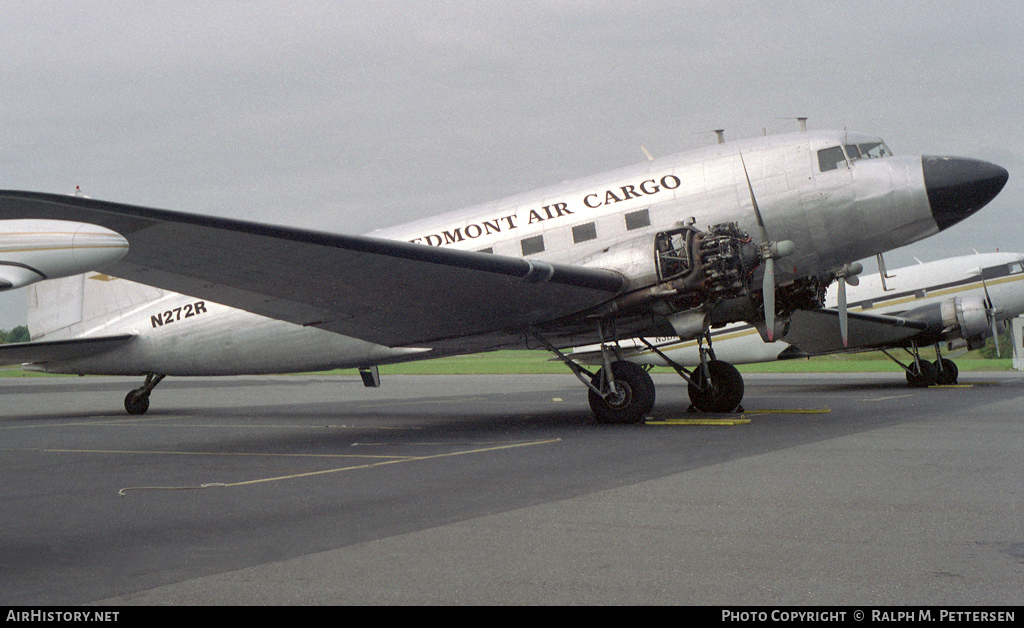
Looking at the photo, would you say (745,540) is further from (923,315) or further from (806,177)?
(923,315)

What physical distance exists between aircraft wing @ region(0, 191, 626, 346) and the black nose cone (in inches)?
192

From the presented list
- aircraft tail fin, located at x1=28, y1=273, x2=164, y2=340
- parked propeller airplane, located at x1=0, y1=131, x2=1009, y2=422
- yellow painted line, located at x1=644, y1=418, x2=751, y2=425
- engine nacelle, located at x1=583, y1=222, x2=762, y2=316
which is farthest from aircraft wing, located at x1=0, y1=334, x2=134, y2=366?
yellow painted line, located at x1=644, y1=418, x2=751, y2=425

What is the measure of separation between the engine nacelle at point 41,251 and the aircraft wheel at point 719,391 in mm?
10166

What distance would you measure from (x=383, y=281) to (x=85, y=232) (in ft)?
12.8

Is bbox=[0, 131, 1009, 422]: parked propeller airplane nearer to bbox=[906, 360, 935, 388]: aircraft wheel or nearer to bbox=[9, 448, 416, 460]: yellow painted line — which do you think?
bbox=[9, 448, 416, 460]: yellow painted line

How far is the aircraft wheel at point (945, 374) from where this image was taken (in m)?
23.9

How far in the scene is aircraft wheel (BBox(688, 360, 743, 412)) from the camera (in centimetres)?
1470

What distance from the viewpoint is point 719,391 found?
1476 centimetres

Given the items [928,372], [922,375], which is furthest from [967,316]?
[922,375]

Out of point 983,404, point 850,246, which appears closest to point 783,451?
point 850,246

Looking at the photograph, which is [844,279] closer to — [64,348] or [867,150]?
[867,150]

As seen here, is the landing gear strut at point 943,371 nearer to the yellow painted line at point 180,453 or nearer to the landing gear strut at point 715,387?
the landing gear strut at point 715,387
